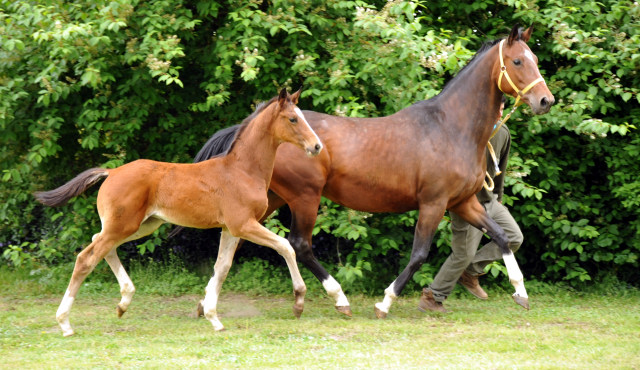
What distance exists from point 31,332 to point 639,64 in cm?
662

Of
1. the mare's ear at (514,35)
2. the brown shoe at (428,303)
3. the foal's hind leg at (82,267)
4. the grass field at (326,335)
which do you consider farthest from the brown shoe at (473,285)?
the foal's hind leg at (82,267)

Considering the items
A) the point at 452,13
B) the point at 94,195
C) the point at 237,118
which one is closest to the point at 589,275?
the point at 452,13

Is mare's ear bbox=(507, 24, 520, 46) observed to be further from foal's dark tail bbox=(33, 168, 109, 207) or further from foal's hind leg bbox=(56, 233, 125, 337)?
foal's hind leg bbox=(56, 233, 125, 337)

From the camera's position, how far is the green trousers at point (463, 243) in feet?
26.0

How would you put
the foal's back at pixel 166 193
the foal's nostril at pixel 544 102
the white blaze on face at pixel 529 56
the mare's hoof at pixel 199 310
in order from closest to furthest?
1. the foal's back at pixel 166 193
2. the foal's nostril at pixel 544 102
3. the white blaze on face at pixel 529 56
4. the mare's hoof at pixel 199 310

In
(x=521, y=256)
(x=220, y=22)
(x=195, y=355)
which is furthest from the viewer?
(x=521, y=256)

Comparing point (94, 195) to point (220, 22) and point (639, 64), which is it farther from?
point (639, 64)

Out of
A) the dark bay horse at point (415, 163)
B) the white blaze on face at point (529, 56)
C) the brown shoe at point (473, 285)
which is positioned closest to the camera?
the white blaze on face at point (529, 56)

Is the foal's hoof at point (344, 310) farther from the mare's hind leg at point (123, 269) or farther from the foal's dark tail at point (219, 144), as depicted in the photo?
the mare's hind leg at point (123, 269)

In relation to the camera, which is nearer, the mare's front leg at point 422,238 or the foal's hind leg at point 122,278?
the foal's hind leg at point 122,278

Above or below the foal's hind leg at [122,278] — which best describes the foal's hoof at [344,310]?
below

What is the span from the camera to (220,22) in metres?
9.12

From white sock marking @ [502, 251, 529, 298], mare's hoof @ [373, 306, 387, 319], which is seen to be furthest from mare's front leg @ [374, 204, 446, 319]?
white sock marking @ [502, 251, 529, 298]

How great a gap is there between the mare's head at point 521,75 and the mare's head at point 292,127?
1.92 m
